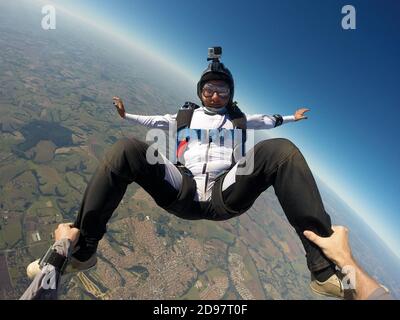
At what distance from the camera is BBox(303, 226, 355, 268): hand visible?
58.8 inches

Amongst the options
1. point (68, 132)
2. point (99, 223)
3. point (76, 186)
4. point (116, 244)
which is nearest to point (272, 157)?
point (99, 223)

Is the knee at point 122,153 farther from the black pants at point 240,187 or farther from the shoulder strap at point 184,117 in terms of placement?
the shoulder strap at point 184,117

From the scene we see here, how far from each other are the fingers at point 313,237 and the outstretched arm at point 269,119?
172 cm

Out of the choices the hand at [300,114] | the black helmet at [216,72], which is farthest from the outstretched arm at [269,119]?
the black helmet at [216,72]

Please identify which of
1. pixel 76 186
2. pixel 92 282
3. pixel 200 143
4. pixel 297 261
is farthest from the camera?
pixel 297 261

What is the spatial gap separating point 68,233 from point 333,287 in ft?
5.74

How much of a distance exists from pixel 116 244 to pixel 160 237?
49.5 ft

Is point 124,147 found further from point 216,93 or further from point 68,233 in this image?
point 216,93

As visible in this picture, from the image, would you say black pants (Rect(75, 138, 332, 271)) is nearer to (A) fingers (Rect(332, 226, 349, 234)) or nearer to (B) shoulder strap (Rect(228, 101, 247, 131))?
(A) fingers (Rect(332, 226, 349, 234))

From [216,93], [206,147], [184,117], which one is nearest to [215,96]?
[216,93]

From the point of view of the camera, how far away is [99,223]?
6.28 ft

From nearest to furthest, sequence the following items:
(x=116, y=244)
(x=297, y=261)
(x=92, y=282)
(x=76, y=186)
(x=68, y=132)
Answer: (x=92, y=282), (x=116, y=244), (x=76, y=186), (x=68, y=132), (x=297, y=261)

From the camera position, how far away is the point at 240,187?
81.0 inches
